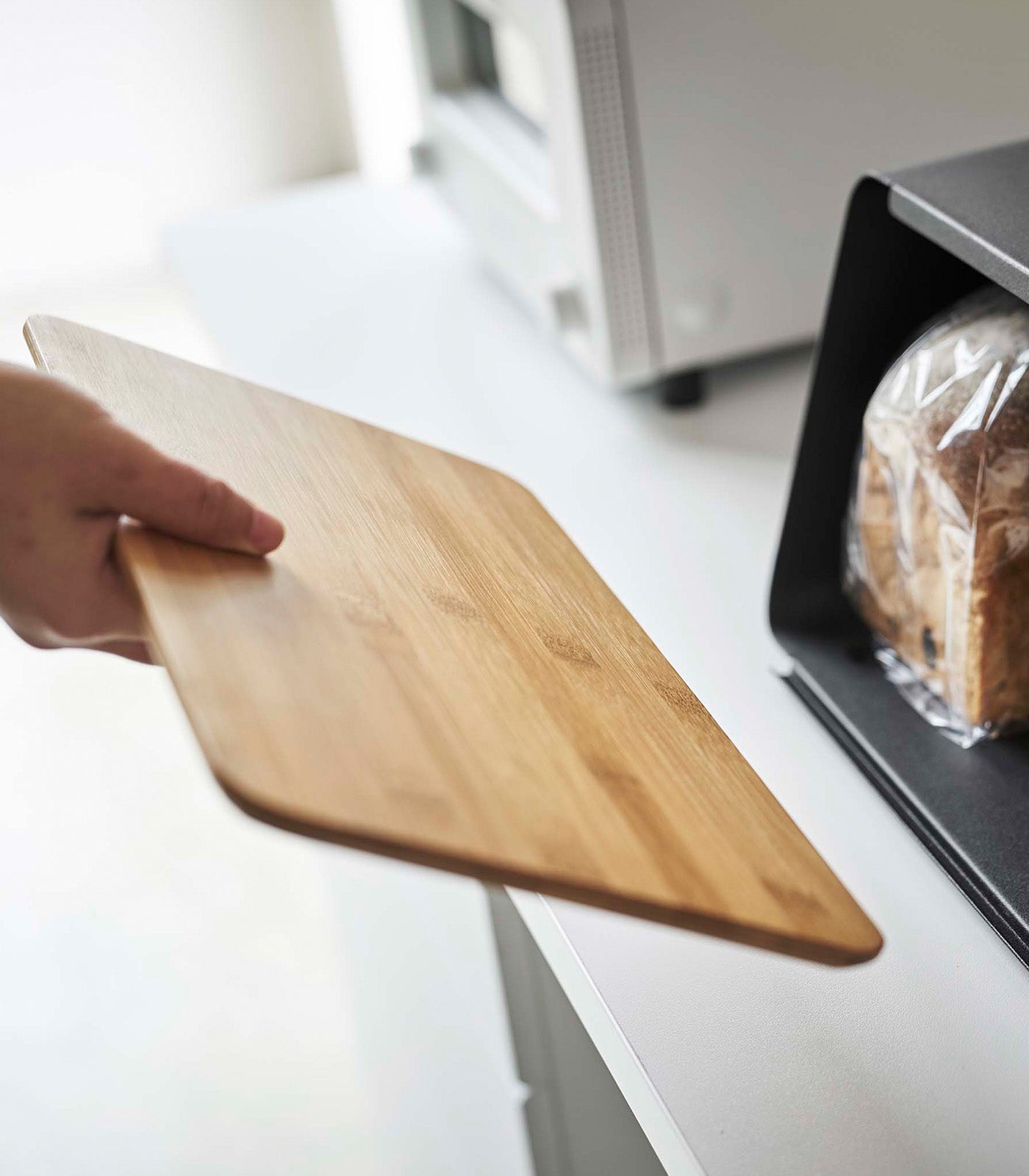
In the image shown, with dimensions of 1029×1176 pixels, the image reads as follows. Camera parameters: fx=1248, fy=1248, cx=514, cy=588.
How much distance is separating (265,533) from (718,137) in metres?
0.56

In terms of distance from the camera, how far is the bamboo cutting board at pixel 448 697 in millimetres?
357

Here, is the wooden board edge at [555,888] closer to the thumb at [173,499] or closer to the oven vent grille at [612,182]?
the thumb at [173,499]

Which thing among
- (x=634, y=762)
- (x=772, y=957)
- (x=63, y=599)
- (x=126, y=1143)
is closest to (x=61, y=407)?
(x=63, y=599)

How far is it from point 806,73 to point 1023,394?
43 centimetres

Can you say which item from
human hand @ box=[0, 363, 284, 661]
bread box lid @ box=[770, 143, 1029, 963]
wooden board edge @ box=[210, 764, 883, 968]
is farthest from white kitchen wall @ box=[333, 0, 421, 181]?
wooden board edge @ box=[210, 764, 883, 968]

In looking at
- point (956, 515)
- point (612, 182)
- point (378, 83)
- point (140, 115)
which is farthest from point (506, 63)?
point (140, 115)

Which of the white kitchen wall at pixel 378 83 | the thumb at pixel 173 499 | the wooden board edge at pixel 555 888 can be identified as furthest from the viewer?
the white kitchen wall at pixel 378 83

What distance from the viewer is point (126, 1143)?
4.40 ft

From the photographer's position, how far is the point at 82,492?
461 millimetres

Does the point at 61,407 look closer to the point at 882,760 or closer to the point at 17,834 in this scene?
the point at 882,760

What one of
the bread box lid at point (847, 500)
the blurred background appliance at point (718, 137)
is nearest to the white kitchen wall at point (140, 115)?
the blurred background appliance at point (718, 137)

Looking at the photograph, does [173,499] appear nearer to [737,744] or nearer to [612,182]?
[737,744]

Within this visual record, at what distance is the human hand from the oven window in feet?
1.83

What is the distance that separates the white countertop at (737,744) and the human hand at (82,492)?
0.25m
